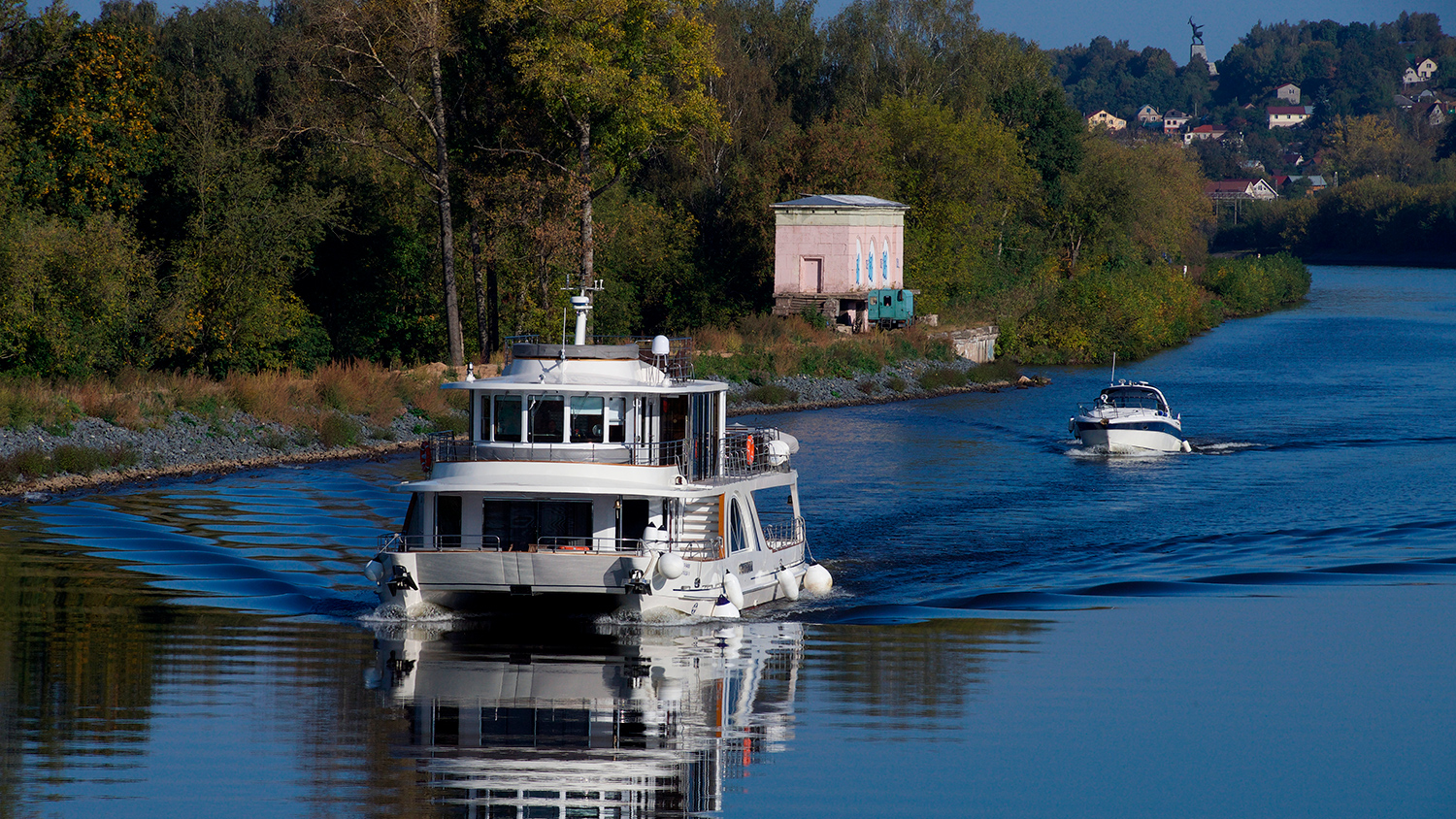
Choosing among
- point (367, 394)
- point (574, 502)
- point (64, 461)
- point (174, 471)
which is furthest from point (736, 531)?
point (367, 394)

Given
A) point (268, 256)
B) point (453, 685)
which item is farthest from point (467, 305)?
point (453, 685)

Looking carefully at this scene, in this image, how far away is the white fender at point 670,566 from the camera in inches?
947

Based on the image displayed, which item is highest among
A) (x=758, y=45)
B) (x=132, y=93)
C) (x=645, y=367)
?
(x=758, y=45)

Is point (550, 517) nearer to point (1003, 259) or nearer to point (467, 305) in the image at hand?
point (467, 305)

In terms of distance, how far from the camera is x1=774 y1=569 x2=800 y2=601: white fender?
28875 mm

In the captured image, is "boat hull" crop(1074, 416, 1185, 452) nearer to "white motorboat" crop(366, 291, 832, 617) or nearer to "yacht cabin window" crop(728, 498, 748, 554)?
"yacht cabin window" crop(728, 498, 748, 554)

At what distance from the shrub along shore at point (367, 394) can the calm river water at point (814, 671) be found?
2.36m

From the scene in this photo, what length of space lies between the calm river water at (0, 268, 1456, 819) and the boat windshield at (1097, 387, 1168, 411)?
451 inches

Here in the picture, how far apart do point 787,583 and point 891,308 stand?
54.4 metres

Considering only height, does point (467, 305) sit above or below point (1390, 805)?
above

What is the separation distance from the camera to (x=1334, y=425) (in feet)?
189

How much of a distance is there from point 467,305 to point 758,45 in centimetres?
3762

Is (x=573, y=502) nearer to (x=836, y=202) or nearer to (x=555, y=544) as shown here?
(x=555, y=544)

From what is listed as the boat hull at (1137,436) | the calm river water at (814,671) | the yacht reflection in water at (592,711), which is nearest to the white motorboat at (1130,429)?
the boat hull at (1137,436)
